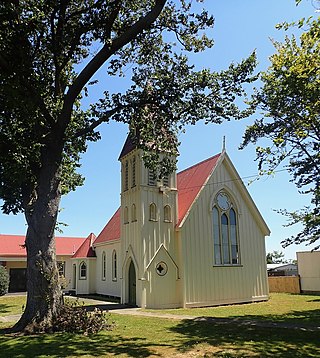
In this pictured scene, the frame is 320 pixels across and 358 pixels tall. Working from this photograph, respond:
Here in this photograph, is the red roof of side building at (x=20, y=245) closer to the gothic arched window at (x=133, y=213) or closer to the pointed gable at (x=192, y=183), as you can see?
the gothic arched window at (x=133, y=213)

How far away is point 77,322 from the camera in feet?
41.6

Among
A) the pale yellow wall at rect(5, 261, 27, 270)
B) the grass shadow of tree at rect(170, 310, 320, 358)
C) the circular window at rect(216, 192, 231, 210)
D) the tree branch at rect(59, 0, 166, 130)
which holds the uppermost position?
the tree branch at rect(59, 0, 166, 130)

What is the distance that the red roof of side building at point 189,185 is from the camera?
74.5 ft

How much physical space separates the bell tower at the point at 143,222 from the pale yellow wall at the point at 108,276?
3.06 metres

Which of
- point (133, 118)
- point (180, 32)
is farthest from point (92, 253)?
point (180, 32)

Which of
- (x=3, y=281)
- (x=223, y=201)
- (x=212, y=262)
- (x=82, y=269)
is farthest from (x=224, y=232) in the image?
(x=3, y=281)

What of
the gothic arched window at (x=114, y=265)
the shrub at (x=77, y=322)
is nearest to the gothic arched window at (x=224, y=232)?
the gothic arched window at (x=114, y=265)

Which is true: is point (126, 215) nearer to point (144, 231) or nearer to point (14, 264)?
point (144, 231)

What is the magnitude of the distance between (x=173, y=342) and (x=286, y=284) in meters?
24.2

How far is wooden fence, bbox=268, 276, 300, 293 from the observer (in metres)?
31.2

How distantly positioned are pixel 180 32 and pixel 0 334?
12.4 meters

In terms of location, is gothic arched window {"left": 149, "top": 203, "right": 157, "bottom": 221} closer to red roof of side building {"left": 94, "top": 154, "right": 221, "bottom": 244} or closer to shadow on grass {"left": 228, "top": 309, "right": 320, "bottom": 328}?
red roof of side building {"left": 94, "top": 154, "right": 221, "bottom": 244}

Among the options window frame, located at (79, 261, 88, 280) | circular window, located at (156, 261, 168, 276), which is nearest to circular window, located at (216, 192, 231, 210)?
circular window, located at (156, 261, 168, 276)

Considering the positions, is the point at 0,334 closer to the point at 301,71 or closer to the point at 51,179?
the point at 51,179
